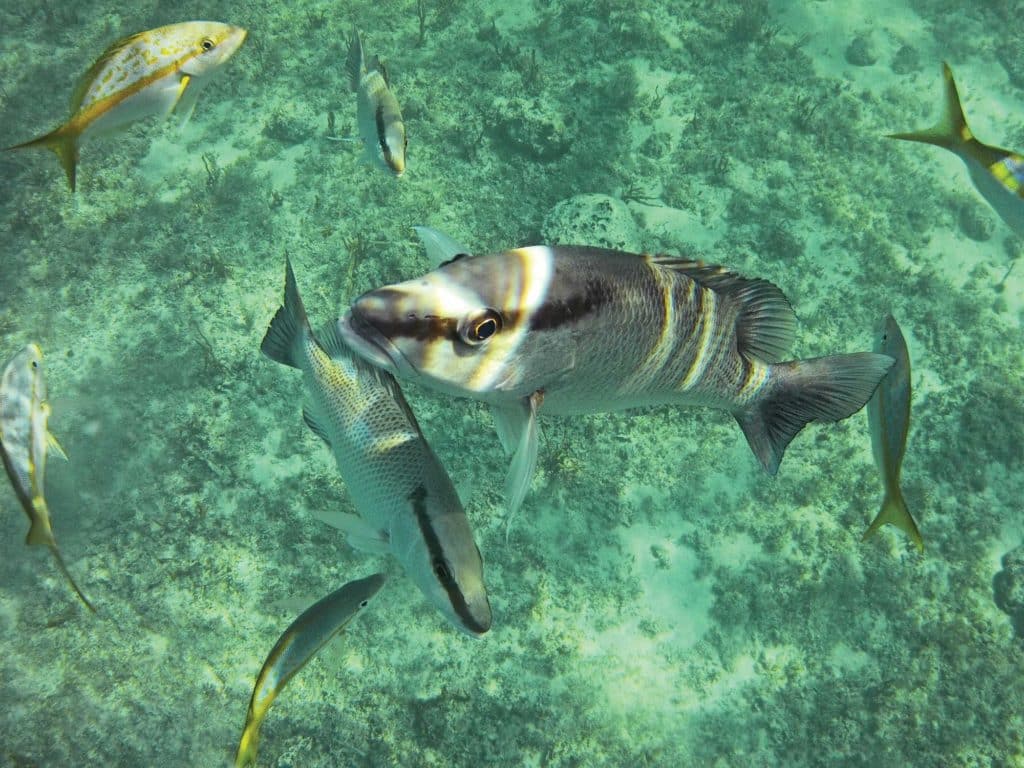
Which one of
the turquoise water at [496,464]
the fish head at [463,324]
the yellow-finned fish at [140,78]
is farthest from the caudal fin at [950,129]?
the yellow-finned fish at [140,78]

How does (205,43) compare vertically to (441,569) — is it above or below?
above

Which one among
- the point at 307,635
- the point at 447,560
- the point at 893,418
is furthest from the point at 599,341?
the point at 893,418

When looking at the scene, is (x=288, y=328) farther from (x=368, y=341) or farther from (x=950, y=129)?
(x=950, y=129)

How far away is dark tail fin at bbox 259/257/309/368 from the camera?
220cm

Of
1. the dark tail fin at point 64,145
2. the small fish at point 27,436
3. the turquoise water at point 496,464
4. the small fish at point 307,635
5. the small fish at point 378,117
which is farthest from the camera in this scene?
the turquoise water at point 496,464

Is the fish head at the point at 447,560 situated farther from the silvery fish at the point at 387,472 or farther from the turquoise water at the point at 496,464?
the turquoise water at the point at 496,464

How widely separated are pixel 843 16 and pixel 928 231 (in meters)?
4.60

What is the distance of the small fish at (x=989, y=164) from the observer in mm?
3078

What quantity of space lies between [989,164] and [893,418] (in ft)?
6.03

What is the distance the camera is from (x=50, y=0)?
7.59 m

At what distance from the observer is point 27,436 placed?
2.51 m

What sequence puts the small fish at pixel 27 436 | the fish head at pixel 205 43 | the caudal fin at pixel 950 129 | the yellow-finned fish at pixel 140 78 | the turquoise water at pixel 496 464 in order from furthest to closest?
the turquoise water at pixel 496 464 → the caudal fin at pixel 950 129 → the fish head at pixel 205 43 → the yellow-finned fish at pixel 140 78 → the small fish at pixel 27 436

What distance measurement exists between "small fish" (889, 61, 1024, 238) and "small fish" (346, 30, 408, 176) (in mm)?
2912

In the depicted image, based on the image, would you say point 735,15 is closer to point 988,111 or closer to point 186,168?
point 988,111
